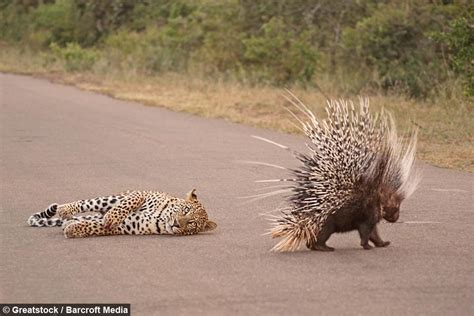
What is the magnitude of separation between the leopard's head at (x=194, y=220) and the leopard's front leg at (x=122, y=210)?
0.40 metres

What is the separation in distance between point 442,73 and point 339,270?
16006 mm

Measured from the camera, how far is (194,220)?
29.3 feet

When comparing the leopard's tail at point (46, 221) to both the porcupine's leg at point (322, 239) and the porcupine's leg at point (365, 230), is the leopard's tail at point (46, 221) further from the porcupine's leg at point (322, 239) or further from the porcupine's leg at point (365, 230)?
the porcupine's leg at point (365, 230)

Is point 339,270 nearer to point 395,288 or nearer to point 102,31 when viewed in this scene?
point 395,288

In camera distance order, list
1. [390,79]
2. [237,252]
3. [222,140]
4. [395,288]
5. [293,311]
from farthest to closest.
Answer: [390,79]
[222,140]
[237,252]
[395,288]
[293,311]

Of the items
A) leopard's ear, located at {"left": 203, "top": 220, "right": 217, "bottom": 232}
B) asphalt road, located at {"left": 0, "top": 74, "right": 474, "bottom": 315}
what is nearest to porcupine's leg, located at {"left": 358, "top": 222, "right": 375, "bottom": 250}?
asphalt road, located at {"left": 0, "top": 74, "right": 474, "bottom": 315}

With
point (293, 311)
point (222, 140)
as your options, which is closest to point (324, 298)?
point (293, 311)

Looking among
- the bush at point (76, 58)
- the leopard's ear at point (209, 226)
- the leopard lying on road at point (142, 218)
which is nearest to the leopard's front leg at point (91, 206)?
the leopard lying on road at point (142, 218)

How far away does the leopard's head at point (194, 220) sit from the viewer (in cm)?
890

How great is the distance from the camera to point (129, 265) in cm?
771

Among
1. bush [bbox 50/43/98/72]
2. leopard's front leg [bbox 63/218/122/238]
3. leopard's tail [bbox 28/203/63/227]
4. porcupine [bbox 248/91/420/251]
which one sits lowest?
leopard's tail [bbox 28/203/63/227]

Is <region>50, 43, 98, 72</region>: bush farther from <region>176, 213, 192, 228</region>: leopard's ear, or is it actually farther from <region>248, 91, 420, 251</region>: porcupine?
<region>248, 91, 420, 251</region>: porcupine

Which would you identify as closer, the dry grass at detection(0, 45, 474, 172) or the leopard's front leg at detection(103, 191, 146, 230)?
the leopard's front leg at detection(103, 191, 146, 230)

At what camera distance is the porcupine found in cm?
798
